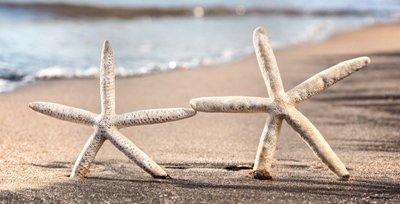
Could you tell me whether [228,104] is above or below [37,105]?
above

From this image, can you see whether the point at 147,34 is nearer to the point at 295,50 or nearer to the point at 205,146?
the point at 295,50

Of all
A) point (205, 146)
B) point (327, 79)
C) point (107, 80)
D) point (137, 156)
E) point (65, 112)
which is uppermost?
point (327, 79)

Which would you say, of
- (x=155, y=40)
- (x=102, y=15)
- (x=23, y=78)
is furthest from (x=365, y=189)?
(x=102, y=15)

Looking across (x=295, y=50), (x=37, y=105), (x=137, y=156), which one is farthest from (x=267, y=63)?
(x=295, y=50)

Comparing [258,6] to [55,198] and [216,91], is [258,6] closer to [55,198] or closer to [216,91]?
[216,91]

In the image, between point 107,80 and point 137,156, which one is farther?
point 107,80

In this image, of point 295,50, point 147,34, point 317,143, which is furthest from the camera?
point 147,34

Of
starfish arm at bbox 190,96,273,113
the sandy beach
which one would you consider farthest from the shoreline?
starfish arm at bbox 190,96,273,113
